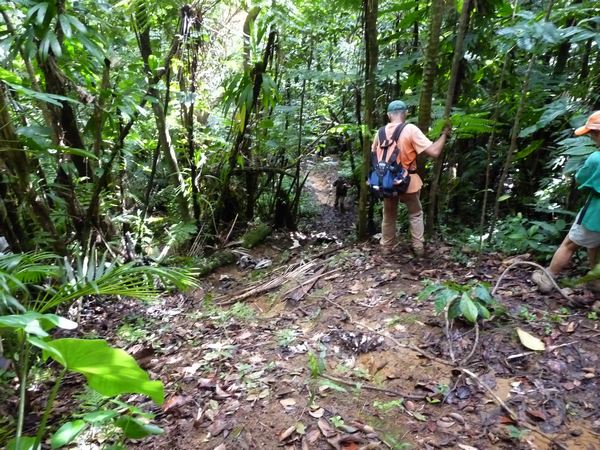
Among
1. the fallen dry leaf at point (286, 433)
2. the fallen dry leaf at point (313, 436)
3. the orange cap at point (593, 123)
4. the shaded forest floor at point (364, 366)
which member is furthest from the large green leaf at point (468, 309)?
the orange cap at point (593, 123)

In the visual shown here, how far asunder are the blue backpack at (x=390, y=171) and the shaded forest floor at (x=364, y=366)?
35.6 inches

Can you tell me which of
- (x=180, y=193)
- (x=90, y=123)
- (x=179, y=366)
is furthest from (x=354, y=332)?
(x=180, y=193)

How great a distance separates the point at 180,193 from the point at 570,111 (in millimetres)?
5603

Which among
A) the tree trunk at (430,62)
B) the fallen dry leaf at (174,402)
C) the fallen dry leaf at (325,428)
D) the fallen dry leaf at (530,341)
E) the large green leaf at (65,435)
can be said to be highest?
the tree trunk at (430,62)

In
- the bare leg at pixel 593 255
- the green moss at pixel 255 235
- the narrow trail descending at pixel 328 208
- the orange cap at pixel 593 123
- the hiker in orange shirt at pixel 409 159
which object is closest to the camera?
the orange cap at pixel 593 123

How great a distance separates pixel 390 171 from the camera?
472 centimetres

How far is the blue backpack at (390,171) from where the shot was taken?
4.64 metres

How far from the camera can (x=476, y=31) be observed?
15.4ft

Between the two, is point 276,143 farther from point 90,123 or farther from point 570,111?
point 570,111

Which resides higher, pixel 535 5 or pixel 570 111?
pixel 535 5

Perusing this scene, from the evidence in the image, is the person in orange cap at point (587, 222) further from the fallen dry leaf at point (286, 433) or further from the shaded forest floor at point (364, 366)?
the fallen dry leaf at point (286, 433)

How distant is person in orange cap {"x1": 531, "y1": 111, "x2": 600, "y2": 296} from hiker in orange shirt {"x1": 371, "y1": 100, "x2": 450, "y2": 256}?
4.03 feet

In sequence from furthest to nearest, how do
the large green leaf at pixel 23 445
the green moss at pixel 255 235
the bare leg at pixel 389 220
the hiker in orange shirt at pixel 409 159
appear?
the green moss at pixel 255 235
the bare leg at pixel 389 220
the hiker in orange shirt at pixel 409 159
the large green leaf at pixel 23 445

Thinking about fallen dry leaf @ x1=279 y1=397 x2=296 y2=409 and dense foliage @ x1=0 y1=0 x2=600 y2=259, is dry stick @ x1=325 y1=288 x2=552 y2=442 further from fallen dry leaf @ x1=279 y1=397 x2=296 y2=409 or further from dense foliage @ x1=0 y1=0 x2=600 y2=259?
dense foliage @ x1=0 y1=0 x2=600 y2=259
